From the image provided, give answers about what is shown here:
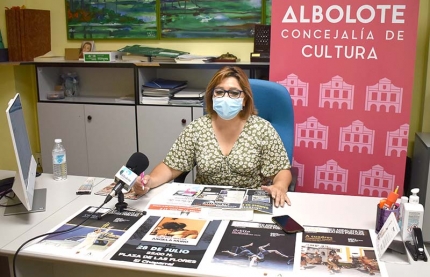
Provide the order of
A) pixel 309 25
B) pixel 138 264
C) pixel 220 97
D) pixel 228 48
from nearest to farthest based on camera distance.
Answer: pixel 138 264 → pixel 220 97 → pixel 309 25 → pixel 228 48

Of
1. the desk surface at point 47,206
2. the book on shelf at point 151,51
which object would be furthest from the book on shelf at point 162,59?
the desk surface at point 47,206

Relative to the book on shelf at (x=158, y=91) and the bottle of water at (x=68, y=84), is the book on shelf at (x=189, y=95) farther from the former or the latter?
the bottle of water at (x=68, y=84)

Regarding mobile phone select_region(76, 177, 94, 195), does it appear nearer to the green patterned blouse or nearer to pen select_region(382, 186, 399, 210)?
the green patterned blouse

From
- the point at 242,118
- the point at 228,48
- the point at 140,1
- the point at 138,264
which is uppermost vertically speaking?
the point at 140,1

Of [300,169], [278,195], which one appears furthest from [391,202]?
[300,169]

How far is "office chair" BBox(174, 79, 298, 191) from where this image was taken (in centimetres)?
223

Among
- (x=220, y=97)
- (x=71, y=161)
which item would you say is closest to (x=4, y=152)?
(x=71, y=161)

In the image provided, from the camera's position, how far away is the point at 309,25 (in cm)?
260

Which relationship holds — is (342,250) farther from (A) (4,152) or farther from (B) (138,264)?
(A) (4,152)

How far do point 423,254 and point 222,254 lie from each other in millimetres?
613

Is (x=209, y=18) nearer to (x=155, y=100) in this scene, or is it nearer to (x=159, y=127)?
(x=155, y=100)

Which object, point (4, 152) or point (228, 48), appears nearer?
point (228, 48)

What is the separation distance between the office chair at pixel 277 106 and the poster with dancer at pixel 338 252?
79cm

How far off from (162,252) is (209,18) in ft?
8.10
